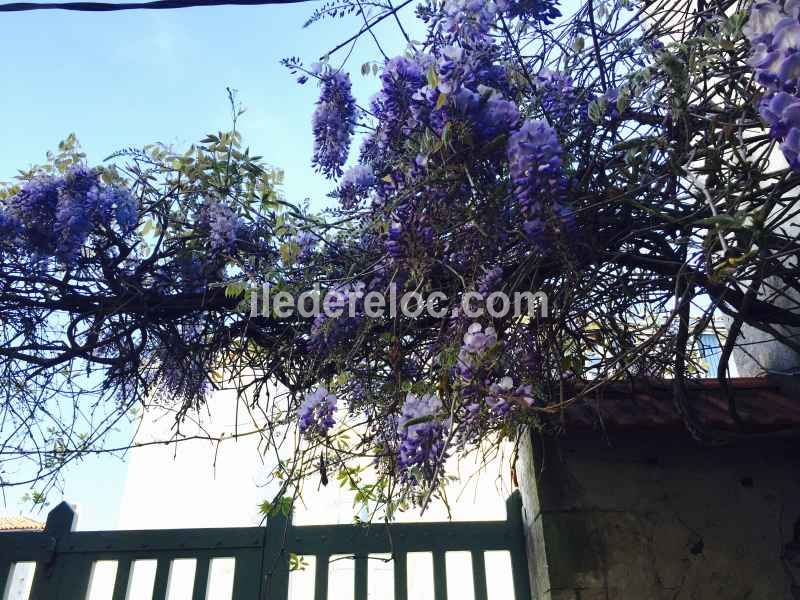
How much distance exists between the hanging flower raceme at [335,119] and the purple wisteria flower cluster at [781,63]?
134cm

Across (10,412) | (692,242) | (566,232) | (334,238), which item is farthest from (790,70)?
(10,412)

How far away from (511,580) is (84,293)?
1.96m

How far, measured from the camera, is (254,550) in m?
2.66

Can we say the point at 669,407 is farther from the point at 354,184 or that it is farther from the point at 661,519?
the point at 354,184

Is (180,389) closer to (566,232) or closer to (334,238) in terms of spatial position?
(334,238)

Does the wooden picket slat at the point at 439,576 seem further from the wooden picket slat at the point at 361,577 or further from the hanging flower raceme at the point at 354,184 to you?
the hanging flower raceme at the point at 354,184

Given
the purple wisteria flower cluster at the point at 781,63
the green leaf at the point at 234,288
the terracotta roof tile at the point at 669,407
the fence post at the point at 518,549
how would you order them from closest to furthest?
the purple wisteria flower cluster at the point at 781,63, the green leaf at the point at 234,288, the terracotta roof tile at the point at 669,407, the fence post at the point at 518,549

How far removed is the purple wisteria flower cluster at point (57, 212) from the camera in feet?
7.32

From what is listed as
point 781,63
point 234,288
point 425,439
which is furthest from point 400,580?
point 781,63

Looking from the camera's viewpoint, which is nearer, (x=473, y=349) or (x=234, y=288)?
(x=473, y=349)

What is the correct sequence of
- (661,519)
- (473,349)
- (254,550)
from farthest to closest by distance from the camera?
(254,550) < (661,519) < (473,349)

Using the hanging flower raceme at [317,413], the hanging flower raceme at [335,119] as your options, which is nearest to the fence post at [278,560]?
the hanging flower raceme at [317,413]

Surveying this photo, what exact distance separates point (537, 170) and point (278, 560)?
187cm

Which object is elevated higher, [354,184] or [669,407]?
[354,184]
